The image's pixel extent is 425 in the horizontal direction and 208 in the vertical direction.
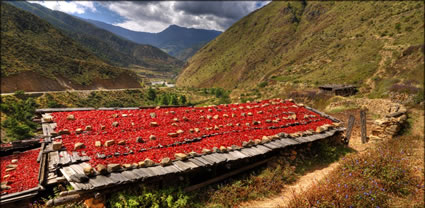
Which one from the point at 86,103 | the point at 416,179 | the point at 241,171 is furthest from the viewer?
the point at 86,103

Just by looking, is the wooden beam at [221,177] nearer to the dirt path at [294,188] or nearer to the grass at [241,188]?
→ the grass at [241,188]

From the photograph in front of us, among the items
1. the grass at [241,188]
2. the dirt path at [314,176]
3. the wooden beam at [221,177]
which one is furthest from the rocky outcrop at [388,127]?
the wooden beam at [221,177]

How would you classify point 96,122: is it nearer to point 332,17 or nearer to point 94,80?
point 94,80

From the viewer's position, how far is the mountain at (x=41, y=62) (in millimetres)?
56312

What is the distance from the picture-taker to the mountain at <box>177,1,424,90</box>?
3941 cm

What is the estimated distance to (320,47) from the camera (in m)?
79.2

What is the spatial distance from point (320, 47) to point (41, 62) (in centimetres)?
10003

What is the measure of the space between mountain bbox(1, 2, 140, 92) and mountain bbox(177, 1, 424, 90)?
67180mm

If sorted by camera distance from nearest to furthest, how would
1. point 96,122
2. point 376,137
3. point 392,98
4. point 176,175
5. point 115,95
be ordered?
point 176,175
point 96,122
point 376,137
point 392,98
point 115,95

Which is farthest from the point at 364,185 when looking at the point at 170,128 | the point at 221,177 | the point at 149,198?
the point at 170,128

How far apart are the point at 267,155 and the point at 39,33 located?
351 feet

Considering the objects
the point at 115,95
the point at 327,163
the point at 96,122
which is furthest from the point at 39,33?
the point at 327,163

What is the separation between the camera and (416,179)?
689 cm

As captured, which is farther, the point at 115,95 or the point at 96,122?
the point at 115,95
